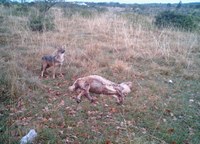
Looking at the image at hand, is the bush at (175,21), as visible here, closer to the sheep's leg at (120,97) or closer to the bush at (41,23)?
the bush at (41,23)

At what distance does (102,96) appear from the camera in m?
5.78

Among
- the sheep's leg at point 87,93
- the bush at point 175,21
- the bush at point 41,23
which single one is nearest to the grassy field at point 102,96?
the sheep's leg at point 87,93

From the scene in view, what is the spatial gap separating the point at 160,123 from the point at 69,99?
186 cm

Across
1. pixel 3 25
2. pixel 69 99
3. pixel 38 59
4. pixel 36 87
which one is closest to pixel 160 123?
pixel 69 99

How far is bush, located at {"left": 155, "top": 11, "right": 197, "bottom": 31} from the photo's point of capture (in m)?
15.8

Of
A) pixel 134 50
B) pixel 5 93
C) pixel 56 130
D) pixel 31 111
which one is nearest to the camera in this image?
pixel 56 130

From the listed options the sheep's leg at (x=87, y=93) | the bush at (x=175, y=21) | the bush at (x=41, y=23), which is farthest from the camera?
the bush at (x=175, y=21)

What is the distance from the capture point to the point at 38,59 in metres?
7.71

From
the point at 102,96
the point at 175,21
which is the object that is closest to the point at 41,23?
the point at 102,96

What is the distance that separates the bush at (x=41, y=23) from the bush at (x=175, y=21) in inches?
263

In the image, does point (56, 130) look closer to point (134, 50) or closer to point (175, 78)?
point (175, 78)

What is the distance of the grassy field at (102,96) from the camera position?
4.34 meters

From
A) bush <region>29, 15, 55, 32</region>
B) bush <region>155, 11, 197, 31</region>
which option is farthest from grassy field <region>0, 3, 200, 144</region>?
bush <region>155, 11, 197, 31</region>

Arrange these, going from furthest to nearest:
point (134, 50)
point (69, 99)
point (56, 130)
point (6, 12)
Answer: point (6, 12), point (134, 50), point (69, 99), point (56, 130)
